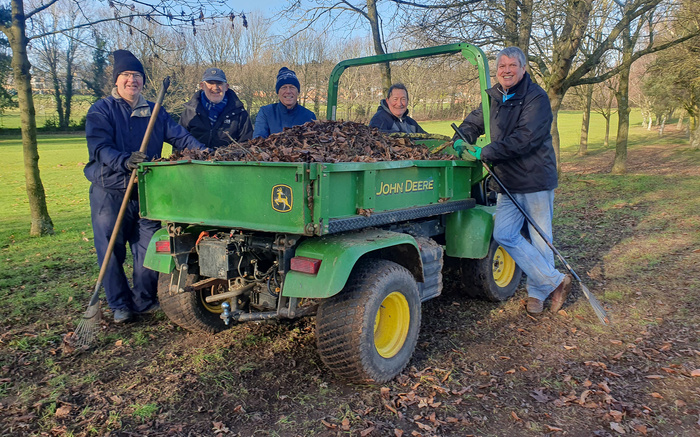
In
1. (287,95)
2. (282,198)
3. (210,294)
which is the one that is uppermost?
(287,95)

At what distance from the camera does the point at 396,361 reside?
341cm

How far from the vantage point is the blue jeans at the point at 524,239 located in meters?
4.51

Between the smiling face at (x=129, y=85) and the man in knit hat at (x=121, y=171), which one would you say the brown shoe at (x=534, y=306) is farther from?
the smiling face at (x=129, y=85)

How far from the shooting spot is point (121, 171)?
4211 millimetres

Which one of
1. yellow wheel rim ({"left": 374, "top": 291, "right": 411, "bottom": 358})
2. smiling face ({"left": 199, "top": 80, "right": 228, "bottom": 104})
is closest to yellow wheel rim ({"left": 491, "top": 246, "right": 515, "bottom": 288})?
yellow wheel rim ({"left": 374, "top": 291, "right": 411, "bottom": 358})

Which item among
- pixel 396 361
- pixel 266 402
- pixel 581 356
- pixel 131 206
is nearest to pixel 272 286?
pixel 266 402

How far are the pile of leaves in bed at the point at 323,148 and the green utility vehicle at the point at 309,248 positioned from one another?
0.19 m

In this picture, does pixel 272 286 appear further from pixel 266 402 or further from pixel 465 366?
pixel 465 366

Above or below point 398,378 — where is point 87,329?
above

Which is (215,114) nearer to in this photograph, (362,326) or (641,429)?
(362,326)

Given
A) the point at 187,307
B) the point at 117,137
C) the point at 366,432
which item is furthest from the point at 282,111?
the point at 366,432

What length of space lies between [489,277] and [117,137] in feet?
11.8

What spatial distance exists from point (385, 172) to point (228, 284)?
4.53ft

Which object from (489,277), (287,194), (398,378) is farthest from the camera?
(489,277)
